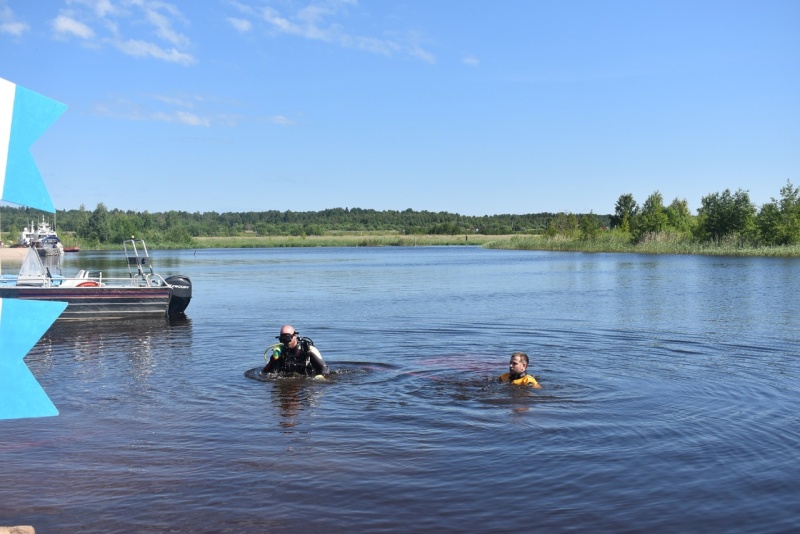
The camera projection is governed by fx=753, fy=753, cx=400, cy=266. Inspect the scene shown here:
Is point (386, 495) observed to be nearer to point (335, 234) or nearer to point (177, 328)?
point (177, 328)

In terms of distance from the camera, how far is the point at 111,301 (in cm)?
2323

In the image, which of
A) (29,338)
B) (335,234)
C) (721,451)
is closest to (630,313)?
(721,451)

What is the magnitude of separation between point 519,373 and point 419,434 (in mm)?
3281

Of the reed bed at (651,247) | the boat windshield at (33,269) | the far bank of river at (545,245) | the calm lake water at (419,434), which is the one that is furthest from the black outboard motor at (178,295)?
the reed bed at (651,247)

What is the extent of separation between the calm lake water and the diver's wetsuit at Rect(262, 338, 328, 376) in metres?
0.45

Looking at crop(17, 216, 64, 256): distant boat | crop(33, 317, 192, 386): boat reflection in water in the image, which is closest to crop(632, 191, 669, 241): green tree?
crop(17, 216, 64, 256): distant boat

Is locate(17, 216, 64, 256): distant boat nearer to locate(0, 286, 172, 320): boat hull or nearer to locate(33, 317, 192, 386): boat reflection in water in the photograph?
locate(0, 286, 172, 320): boat hull

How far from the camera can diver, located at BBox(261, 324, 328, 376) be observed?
1384 centimetres

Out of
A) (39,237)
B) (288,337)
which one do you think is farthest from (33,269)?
(39,237)

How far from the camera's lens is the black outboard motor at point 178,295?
24250 millimetres

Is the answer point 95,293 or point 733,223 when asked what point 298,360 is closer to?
point 95,293

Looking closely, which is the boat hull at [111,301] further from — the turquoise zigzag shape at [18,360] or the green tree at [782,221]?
the green tree at [782,221]

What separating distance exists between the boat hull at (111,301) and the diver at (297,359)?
1097 centimetres

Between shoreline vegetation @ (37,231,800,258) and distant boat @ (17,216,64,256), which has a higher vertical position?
A: distant boat @ (17,216,64,256)
